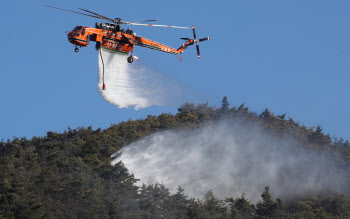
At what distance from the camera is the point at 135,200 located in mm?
59625

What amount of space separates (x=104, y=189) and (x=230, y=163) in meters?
22.0

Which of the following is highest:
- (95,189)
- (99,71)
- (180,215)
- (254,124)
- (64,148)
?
(254,124)

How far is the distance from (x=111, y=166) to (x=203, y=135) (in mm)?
20203

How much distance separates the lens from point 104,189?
62531 millimetres

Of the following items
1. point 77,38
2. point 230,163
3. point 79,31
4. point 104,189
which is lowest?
point 104,189

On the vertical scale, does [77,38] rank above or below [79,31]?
below

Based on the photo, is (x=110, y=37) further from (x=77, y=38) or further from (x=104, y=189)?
(x=104, y=189)

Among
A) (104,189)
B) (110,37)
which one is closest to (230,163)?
(104,189)

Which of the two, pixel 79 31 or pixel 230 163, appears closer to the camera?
pixel 79 31

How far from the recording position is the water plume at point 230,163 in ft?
235

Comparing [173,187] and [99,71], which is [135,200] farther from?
[99,71]

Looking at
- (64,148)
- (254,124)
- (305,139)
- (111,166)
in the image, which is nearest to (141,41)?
(111,166)

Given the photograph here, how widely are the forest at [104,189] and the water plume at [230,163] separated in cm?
221

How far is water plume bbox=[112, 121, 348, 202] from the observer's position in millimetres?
71562
